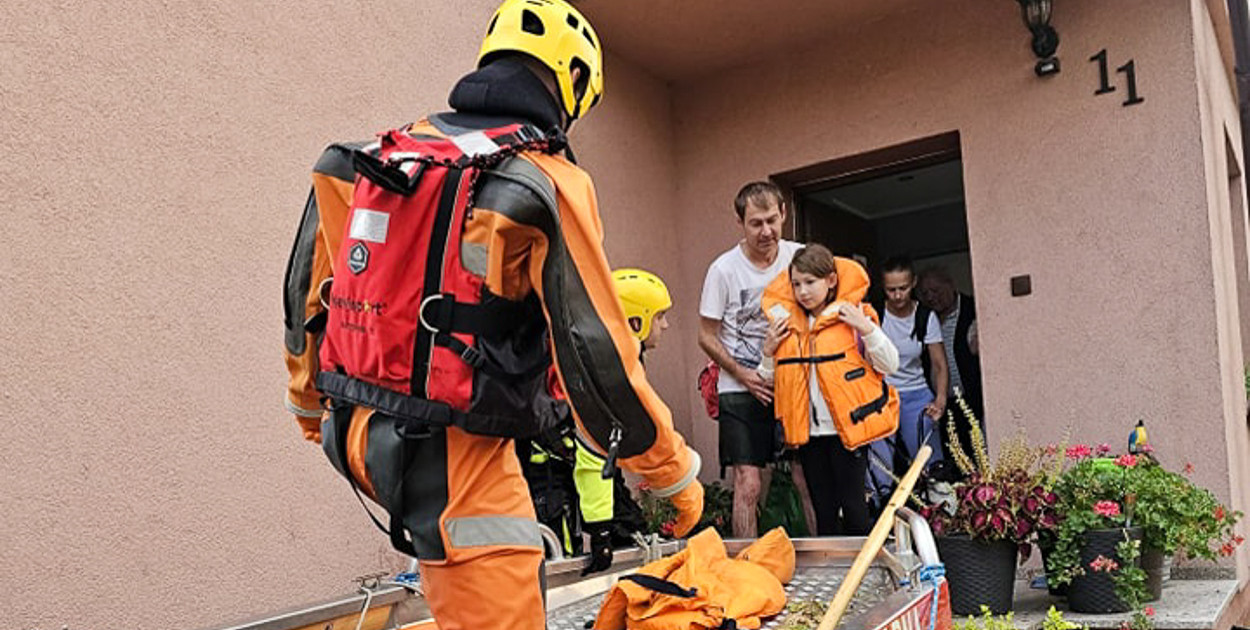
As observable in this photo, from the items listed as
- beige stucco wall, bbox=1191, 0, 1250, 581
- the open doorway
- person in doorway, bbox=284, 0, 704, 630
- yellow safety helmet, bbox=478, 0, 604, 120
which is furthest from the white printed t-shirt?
person in doorway, bbox=284, 0, 704, 630

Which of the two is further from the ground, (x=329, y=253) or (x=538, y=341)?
(x=329, y=253)

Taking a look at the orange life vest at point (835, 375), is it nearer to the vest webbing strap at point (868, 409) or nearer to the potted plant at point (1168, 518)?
the vest webbing strap at point (868, 409)

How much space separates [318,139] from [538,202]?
2.79 metres

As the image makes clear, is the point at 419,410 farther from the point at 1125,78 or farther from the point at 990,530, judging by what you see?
the point at 1125,78

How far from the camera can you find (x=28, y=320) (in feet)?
10.5

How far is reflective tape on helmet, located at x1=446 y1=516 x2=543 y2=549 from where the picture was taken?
6.03 feet

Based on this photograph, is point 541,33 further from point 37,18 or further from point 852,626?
point 37,18

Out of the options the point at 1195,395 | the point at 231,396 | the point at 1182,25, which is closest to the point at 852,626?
the point at 231,396

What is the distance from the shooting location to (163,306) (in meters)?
3.63

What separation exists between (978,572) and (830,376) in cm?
104

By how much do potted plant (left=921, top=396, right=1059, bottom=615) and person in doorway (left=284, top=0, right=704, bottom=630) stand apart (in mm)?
2718

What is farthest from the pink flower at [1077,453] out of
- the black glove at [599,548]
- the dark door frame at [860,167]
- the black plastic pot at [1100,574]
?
the black glove at [599,548]

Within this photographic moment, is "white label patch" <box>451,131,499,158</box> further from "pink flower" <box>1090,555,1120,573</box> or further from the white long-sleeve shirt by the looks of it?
"pink flower" <box>1090,555,1120,573</box>

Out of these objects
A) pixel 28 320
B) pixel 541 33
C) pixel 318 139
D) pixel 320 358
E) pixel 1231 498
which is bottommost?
pixel 1231 498
